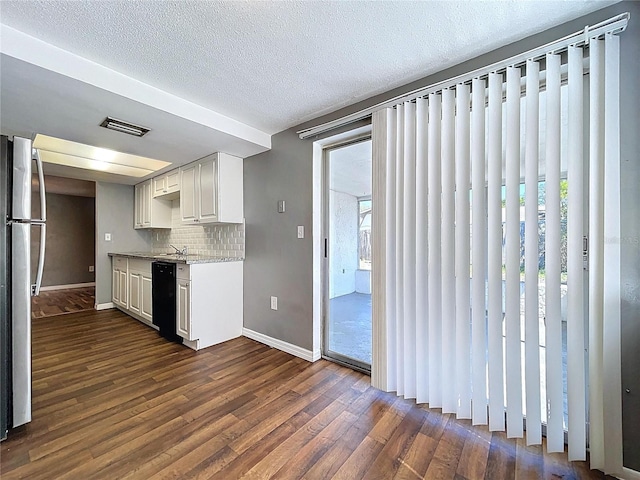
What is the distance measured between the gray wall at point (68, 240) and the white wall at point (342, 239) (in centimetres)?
710

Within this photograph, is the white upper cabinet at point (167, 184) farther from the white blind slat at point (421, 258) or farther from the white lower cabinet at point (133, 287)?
the white blind slat at point (421, 258)

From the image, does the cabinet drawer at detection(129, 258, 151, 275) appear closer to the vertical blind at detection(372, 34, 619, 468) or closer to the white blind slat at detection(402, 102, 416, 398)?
the vertical blind at detection(372, 34, 619, 468)

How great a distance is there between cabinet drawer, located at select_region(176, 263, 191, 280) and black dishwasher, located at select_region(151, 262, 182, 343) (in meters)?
0.07

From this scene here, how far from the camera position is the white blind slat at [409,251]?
194 cm

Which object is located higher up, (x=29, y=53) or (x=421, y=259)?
(x=29, y=53)

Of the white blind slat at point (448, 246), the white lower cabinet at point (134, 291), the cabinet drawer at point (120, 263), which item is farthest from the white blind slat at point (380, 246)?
the cabinet drawer at point (120, 263)

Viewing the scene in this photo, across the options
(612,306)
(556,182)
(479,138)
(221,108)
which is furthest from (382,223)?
(221,108)

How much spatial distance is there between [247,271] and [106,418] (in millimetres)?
1779

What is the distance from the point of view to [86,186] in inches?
228

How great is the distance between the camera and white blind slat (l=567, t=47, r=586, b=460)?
138cm

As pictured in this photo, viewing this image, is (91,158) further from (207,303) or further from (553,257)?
(553,257)

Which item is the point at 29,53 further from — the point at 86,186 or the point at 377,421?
the point at 86,186

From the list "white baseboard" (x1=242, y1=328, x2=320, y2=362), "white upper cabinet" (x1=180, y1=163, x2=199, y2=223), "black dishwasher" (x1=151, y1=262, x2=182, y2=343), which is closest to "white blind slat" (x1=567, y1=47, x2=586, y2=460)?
"white baseboard" (x1=242, y1=328, x2=320, y2=362)

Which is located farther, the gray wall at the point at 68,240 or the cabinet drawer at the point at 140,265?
the gray wall at the point at 68,240
